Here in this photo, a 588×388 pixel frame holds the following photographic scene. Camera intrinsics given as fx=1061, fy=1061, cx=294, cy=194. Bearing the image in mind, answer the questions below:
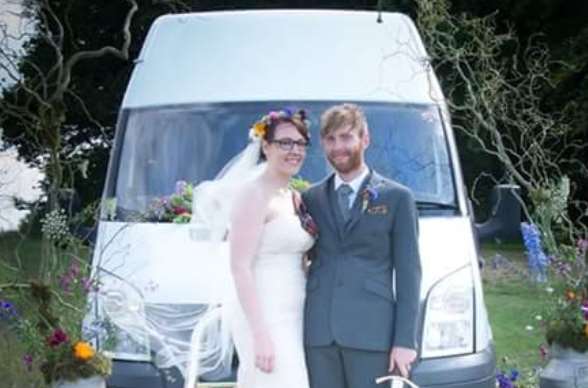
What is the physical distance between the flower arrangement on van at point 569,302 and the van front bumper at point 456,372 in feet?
1.89

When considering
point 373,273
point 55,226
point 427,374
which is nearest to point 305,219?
point 373,273

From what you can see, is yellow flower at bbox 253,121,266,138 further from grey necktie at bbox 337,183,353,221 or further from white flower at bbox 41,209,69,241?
white flower at bbox 41,209,69,241

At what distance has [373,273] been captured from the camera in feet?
13.9

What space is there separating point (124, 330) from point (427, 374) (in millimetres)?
1532

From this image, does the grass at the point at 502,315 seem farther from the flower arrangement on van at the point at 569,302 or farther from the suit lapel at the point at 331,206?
the suit lapel at the point at 331,206

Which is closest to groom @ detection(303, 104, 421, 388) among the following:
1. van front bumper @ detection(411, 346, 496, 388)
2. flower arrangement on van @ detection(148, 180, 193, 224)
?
van front bumper @ detection(411, 346, 496, 388)

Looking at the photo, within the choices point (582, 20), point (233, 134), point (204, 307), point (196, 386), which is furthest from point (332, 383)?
point (582, 20)

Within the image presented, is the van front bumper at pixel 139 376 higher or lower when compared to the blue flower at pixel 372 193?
lower

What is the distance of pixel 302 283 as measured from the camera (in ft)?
14.5

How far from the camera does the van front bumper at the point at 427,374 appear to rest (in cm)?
519

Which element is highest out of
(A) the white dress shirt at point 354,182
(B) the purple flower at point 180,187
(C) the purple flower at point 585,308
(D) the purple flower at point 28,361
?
(B) the purple flower at point 180,187

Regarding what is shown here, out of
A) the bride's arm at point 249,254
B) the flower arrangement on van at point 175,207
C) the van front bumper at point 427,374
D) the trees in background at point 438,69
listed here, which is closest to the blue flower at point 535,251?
the van front bumper at point 427,374

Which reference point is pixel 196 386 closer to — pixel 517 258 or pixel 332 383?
pixel 332 383

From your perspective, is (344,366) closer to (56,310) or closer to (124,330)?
(124,330)
